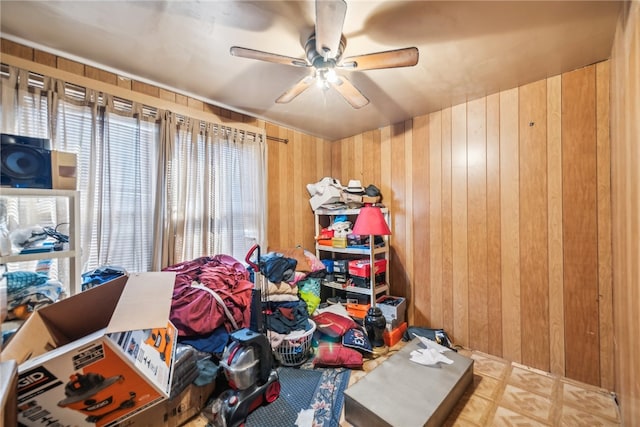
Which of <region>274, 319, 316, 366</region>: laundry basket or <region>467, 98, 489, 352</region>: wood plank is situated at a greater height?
<region>467, 98, 489, 352</region>: wood plank

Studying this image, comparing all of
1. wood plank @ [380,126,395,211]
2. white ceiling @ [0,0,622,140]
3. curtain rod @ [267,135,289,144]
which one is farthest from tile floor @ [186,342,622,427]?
curtain rod @ [267,135,289,144]

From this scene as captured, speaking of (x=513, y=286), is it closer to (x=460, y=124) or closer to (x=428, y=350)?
(x=428, y=350)

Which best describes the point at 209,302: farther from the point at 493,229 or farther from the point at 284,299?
the point at 493,229

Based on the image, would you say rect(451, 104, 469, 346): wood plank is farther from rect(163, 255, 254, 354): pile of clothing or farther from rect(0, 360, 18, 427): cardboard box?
rect(0, 360, 18, 427): cardboard box

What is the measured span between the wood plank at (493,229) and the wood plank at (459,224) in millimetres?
183

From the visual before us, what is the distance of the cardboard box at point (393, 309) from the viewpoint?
2441 millimetres

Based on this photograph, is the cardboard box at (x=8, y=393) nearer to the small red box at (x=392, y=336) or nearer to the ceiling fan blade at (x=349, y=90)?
the ceiling fan blade at (x=349, y=90)

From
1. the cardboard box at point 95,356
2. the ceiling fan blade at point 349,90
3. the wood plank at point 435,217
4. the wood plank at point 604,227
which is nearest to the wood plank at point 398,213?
the wood plank at point 435,217

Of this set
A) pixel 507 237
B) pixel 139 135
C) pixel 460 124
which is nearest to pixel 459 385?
pixel 507 237

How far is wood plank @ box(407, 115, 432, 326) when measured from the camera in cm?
258

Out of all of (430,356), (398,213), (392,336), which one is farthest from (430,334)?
(398,213)

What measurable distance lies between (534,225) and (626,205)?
0.74 metres

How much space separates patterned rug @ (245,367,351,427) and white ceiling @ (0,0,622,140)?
2279 mm

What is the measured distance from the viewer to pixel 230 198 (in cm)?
239
